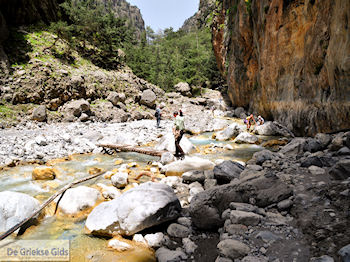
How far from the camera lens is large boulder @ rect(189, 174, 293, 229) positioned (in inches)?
113

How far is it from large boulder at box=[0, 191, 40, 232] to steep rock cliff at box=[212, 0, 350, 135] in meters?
7.53

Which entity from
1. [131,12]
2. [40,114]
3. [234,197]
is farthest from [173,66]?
[131,12]

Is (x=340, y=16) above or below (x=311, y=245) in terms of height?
A: above

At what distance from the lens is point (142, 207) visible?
3014 mm

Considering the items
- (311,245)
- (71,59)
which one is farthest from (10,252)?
(71,59)

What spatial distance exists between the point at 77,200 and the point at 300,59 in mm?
10669

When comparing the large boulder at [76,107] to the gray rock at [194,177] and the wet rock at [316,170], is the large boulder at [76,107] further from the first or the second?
the wet rock at [316,170]

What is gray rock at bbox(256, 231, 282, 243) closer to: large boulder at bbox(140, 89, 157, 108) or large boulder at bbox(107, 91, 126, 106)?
large boulder at bbox(107, 91, 126, 106)

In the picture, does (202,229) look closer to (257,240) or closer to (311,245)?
Result: (257,240)

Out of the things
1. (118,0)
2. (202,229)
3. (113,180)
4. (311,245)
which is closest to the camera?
(311,245)

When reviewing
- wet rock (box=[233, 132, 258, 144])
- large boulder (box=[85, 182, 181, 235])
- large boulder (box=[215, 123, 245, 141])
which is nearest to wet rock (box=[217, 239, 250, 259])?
large boulder (box=[85, 182, 181, 235])

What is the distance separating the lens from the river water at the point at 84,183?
2617mm

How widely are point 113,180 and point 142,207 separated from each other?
209cm

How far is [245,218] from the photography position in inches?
101
